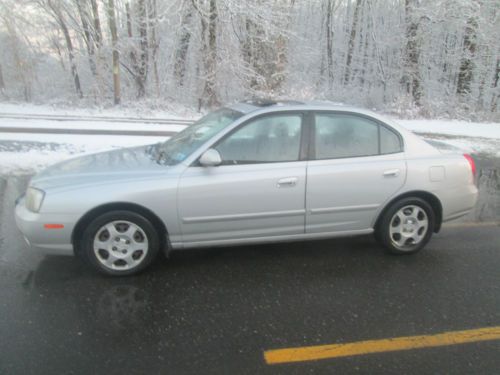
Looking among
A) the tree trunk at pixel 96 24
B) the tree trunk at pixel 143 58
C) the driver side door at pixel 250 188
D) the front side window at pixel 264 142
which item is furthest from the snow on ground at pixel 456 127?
the tree trunk at pixel 96 24

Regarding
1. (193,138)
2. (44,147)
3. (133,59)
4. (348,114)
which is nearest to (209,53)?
(133,59)

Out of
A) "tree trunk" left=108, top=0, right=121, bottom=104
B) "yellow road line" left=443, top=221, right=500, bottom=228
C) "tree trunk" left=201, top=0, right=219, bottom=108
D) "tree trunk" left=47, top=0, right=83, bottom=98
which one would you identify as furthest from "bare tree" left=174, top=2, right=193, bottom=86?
"yellow road line" left=443, top=221, right=500, bottom=228

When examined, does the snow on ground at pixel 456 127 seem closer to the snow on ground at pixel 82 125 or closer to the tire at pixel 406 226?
the snow on ground at pixel 82 125

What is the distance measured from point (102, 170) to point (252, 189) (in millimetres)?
1398

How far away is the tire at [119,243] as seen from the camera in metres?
3.54

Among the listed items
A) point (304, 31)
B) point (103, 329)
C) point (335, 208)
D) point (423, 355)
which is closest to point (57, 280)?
point (103, 329)

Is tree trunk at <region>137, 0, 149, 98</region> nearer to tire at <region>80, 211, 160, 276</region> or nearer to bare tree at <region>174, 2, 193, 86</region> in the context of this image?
bare tree at <region>174, 2, 193, 86</region>

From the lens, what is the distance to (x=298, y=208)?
390cm

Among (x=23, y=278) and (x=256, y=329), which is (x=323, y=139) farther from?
(x=23, y=278)

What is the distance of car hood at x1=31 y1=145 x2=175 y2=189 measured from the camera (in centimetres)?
361

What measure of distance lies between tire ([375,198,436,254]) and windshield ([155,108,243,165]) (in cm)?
187

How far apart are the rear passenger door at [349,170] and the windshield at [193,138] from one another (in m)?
0.89

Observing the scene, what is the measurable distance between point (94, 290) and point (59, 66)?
1890 centimetres

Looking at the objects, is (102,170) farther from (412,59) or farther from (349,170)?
(412,59)
